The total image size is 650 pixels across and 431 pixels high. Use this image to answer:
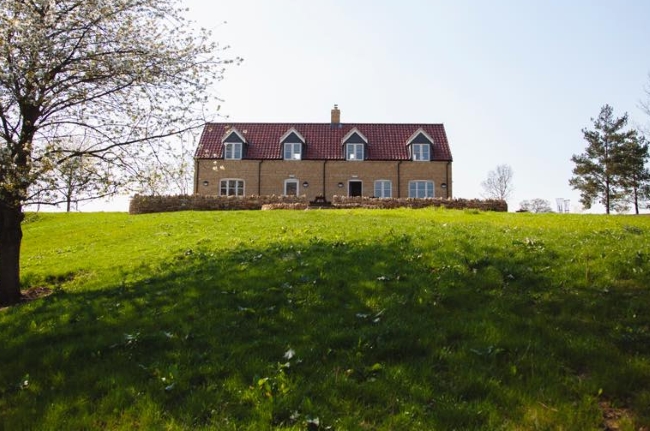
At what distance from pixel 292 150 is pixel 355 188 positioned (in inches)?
273

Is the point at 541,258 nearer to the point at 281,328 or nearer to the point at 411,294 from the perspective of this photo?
the point at 411,294

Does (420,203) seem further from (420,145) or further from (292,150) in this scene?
(292,150)

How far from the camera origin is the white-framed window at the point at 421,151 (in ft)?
145

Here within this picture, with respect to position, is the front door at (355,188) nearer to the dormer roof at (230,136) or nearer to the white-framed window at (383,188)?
the white-framed window at (383,188)

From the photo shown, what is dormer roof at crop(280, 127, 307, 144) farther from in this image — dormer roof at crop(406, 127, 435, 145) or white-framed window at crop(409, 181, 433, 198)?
white-framed window at crop(409, 181, 433, 198)

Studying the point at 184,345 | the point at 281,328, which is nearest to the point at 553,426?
the point at 281,328

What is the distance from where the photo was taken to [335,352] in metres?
5.94

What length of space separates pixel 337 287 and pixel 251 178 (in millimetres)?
36791

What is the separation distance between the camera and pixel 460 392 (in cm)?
504

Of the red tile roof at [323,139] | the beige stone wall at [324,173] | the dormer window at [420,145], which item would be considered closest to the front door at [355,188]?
the beige stone wall at [324,173]

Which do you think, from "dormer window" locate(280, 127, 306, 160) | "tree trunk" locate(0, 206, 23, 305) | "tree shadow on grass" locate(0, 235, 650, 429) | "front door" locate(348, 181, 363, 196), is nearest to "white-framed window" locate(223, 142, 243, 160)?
"dormer window" locate(280, 127, 306, 160)

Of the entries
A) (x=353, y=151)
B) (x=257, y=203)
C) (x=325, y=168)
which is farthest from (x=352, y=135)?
(x=257, y=203)

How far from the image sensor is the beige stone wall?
44.1m

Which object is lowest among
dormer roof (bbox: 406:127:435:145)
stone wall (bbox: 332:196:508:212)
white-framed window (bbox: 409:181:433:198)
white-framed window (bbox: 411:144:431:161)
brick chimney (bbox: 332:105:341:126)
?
stone wall (bbox: 332:196:508:212)
